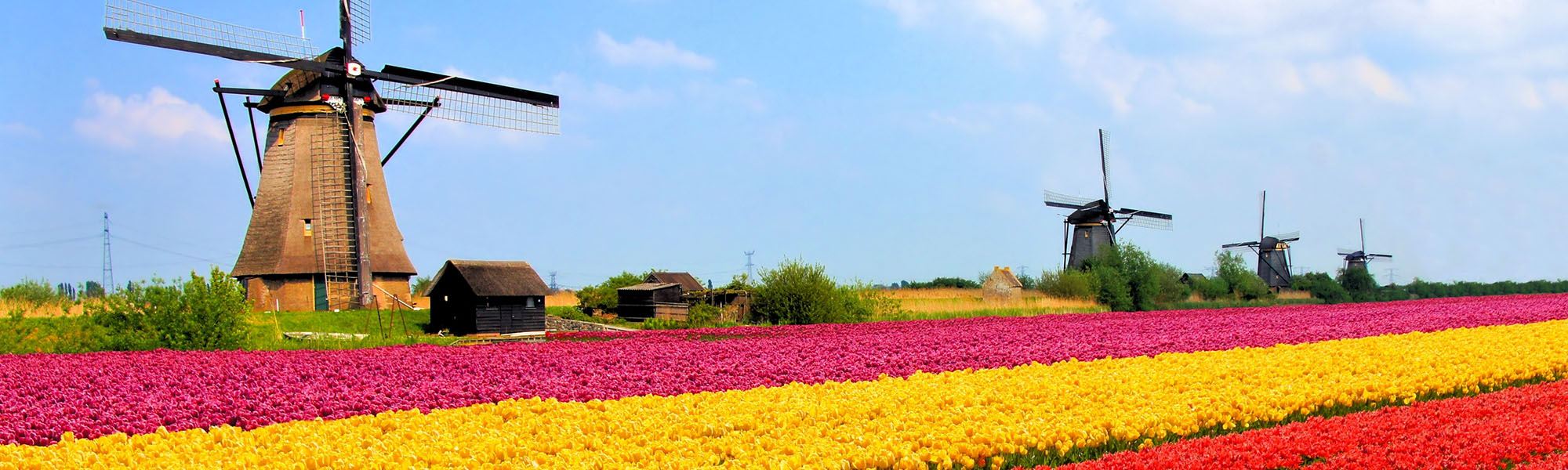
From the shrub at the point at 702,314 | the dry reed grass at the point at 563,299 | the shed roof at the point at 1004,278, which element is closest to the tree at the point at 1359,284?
the shed roof at the point at 1004,278

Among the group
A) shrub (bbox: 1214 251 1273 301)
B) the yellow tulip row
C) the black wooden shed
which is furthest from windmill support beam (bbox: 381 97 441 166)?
shrub (bbox: 1214 251 1273 301)

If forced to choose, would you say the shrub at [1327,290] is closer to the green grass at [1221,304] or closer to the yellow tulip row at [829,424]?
the green grass at [1221,304]

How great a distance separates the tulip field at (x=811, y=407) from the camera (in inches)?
273

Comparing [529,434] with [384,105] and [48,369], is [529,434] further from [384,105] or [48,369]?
[384,105]

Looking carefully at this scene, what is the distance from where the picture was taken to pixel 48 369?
1280 cm

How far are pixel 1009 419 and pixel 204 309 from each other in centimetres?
1582

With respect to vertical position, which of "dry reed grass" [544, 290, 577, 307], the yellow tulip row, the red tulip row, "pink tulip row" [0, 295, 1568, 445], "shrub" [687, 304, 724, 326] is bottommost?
the red tulip row

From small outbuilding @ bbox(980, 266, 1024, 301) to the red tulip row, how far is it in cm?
4057

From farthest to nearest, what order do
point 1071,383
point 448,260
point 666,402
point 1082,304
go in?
point 1082,304 < point 448,260 < point 1071,383 < point 666,402

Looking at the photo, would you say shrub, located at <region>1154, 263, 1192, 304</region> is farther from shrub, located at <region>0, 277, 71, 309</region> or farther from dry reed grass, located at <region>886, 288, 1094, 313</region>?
shrub, located at <region>0, 277, 71, 309</region>

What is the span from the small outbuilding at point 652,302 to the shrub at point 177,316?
1627cm

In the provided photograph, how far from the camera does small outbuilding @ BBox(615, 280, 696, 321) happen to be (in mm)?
34281

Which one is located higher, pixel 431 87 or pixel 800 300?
pixel 431 87

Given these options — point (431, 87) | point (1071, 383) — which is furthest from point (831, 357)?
point (431, 87)
